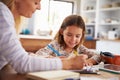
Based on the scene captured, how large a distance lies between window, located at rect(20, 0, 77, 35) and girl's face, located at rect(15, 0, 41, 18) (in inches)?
139

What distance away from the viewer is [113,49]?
4566 millimetres

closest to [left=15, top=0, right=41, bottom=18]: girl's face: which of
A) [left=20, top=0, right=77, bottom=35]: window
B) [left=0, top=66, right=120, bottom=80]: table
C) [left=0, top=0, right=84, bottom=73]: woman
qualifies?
[left=0, top=0, right=84, bottom=73]: woman

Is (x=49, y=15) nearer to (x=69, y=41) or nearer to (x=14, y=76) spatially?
(x=69, y=41)

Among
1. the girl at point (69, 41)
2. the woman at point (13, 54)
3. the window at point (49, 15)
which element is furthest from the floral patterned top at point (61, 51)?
the window at point (49, 15)

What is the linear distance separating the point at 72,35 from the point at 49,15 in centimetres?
331

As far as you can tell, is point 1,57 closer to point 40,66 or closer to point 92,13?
point 40,66

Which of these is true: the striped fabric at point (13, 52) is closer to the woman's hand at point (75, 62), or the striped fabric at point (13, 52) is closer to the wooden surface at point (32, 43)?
the woman's hand at point (75, 62)

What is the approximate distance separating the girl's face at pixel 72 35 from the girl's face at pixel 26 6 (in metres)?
0.74

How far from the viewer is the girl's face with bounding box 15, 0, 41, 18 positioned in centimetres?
99

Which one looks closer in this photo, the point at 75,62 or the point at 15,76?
the point at 15,76

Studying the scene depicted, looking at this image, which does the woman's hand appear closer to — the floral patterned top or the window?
the floral patterned top

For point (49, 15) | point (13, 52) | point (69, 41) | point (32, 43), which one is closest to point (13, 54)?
point (13, 52)

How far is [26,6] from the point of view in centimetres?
100

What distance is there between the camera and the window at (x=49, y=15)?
4.72 meters
